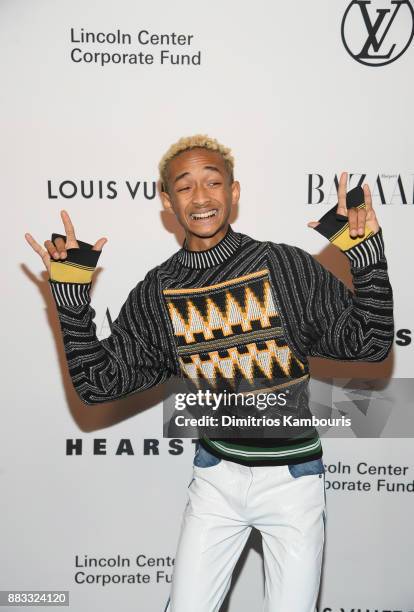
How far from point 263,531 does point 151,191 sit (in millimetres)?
1194

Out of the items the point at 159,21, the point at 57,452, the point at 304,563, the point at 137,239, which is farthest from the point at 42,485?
the point at 159,21

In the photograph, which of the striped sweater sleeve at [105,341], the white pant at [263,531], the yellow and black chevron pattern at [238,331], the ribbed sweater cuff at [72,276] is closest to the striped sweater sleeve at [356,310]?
the yellow and black chevron pattern at [238,331]

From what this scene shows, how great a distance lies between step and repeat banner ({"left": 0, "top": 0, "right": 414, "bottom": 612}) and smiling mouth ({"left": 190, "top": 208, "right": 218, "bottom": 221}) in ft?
1.78

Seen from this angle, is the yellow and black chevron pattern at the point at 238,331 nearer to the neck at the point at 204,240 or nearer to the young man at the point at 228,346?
the young man at the point at 228,346

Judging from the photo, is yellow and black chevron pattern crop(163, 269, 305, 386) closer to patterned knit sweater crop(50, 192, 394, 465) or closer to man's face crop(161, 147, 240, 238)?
patterned knit sweater crop(50, 192, 394, 465)

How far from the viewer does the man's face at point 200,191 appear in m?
1.71

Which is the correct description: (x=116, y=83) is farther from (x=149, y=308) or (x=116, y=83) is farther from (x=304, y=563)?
(x=304, y=563)

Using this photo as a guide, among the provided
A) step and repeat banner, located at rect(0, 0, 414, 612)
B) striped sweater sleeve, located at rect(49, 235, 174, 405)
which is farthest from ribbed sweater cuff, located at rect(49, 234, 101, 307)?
step and repeat banner, located at rect(0, 0, 414, 612)

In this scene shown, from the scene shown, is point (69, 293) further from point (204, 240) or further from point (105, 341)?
point (204, 240)

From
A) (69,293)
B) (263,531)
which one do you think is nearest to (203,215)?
(69,293)

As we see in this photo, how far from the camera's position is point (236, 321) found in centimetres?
168

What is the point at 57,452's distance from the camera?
7.72 ft

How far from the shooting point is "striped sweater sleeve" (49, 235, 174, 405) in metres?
1.62

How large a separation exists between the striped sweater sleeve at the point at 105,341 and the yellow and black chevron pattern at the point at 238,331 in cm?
12
